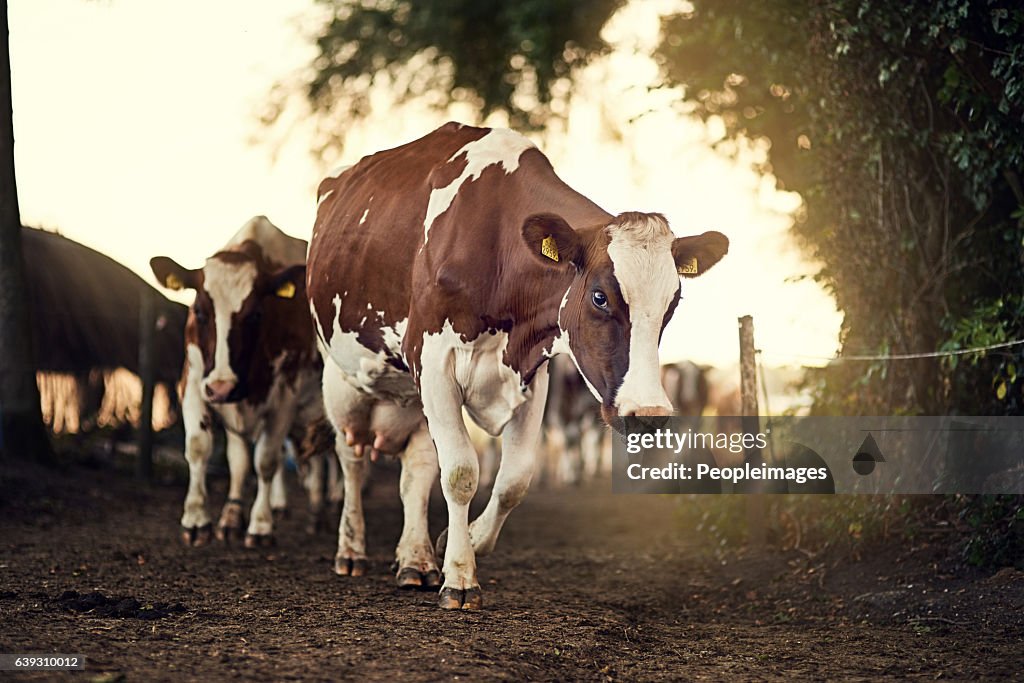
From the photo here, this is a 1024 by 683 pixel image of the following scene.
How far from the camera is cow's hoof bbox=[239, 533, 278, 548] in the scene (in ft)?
25.3

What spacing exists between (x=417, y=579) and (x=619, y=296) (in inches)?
85.2

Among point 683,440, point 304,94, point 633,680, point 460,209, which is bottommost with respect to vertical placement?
point 633,680

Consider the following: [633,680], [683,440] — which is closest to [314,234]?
[683,440]

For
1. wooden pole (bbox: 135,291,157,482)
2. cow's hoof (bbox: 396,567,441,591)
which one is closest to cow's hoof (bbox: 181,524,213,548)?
cow's hoof (bbox: 396,567,441,591)

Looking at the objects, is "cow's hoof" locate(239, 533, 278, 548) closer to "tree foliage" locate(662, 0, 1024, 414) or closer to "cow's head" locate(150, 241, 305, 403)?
"cow's head" locate(150, 241, 305, 403)

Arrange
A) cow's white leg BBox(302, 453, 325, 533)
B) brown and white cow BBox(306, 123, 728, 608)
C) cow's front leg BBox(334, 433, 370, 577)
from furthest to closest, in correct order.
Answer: cow's white leg BBox(302, 453, 325, 533) → cow's front leg BBox(334, 433, 370, 577) → brown and white cow BBox(306, 123, 728, 608)

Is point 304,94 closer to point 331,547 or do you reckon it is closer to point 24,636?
point 331,547

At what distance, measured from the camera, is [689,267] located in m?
5.00

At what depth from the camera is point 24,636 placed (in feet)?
14.2

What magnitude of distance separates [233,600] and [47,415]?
330 inches

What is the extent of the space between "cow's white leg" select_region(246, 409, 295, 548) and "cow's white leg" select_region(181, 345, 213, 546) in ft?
1.13

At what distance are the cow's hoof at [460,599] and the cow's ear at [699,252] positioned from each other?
175 centimetres

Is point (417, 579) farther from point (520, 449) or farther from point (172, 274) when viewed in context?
point (172, 274)

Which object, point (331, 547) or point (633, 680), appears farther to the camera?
point (331, 547)
